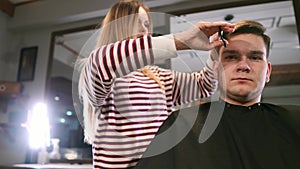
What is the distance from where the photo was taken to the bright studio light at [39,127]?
2283mm

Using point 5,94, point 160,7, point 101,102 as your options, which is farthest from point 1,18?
point 101,102

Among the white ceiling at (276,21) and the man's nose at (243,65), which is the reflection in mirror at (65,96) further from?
the man's nose at (243,65)

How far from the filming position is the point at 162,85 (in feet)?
3.23

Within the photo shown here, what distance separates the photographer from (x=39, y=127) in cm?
231

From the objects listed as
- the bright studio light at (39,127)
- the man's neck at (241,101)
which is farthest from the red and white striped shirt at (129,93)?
the bright studio light at (39,127)

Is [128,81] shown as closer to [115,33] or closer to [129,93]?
[129,93]

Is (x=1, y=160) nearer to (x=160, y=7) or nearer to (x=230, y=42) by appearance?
(x=160, y=7)

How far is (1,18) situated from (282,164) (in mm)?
2949

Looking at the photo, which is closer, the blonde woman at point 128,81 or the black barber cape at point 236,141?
the blonde woman at point 128,81

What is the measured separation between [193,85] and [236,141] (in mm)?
295

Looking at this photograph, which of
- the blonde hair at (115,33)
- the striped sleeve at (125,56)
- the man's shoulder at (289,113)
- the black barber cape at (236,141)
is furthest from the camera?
the man's shoulder at (289,113)


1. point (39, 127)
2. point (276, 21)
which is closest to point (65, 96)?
point (39, 127)

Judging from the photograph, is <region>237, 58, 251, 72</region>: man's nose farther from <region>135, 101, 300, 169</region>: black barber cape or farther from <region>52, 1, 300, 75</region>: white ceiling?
<region>52, 1, 300, 75</region>: white ceiling

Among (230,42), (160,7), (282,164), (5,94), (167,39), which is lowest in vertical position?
(282,164)
